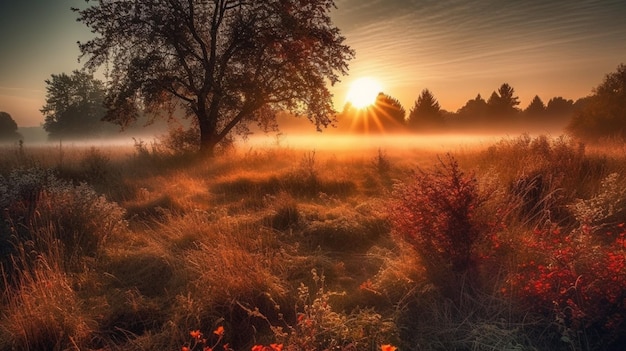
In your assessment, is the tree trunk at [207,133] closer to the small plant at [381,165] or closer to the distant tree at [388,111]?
the small plant at [381,165]

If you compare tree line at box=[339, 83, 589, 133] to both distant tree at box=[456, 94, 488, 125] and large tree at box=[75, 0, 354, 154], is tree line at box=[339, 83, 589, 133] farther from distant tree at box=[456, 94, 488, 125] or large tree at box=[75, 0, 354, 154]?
large tree at box=[75, 0, 354, 154]

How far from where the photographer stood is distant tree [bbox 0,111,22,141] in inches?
2257

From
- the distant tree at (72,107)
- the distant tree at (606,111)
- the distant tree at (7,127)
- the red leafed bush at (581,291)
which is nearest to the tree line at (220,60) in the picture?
the red leafed bush at (581,291)

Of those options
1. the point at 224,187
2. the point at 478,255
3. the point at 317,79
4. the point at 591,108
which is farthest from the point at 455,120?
the point at 478,255

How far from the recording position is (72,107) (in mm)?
46750

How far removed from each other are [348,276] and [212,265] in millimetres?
1708

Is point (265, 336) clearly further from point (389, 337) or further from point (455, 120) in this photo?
point (455, 120)

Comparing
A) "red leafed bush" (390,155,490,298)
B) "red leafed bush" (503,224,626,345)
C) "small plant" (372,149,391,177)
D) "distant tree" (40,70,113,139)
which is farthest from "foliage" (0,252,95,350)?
"distant tree" (40,70,113,139)

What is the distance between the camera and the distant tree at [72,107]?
46.4m

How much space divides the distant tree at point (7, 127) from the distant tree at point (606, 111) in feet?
240

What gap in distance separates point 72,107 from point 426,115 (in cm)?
4383

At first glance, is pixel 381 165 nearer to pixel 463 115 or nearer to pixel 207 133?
pixel 207 133

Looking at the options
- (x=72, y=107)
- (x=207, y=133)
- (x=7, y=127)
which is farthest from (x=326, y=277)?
(x=7, y=127)

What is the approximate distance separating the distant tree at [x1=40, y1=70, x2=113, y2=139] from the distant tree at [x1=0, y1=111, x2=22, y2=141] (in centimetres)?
1528
